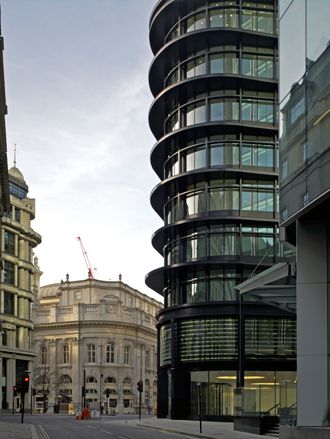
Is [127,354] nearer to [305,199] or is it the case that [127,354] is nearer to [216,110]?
[216,110]

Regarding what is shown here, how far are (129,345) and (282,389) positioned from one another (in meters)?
112

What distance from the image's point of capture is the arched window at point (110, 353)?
145000 millimetres

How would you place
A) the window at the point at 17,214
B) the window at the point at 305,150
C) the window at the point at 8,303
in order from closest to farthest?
the window at the point at 305,150 → the window at the point at 8,303 → the window at the point at 17,214

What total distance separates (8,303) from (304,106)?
7745 cm

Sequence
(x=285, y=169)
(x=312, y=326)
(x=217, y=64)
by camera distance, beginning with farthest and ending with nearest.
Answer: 1. (x=217, y=64)
2. (x=285, y=169)
3. (x=312, y=326)

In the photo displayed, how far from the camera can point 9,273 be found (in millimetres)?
102188

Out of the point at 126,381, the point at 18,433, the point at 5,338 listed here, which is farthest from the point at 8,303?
the point at 18,433

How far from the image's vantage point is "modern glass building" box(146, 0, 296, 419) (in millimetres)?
61469

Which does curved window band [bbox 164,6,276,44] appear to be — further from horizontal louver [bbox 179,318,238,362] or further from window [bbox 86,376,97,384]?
window [bbox 86,376,97,384]

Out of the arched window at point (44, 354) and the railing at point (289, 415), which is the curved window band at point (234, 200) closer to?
the railing at point (289, 415)

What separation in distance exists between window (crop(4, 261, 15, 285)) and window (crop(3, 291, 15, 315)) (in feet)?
5.11

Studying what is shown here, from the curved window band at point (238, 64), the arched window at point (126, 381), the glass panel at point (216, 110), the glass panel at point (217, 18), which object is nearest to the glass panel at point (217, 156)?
the glass panel at point (216, 110)

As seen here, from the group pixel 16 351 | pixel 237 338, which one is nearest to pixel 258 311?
pixel 237 338

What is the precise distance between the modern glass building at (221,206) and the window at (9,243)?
4013cm
